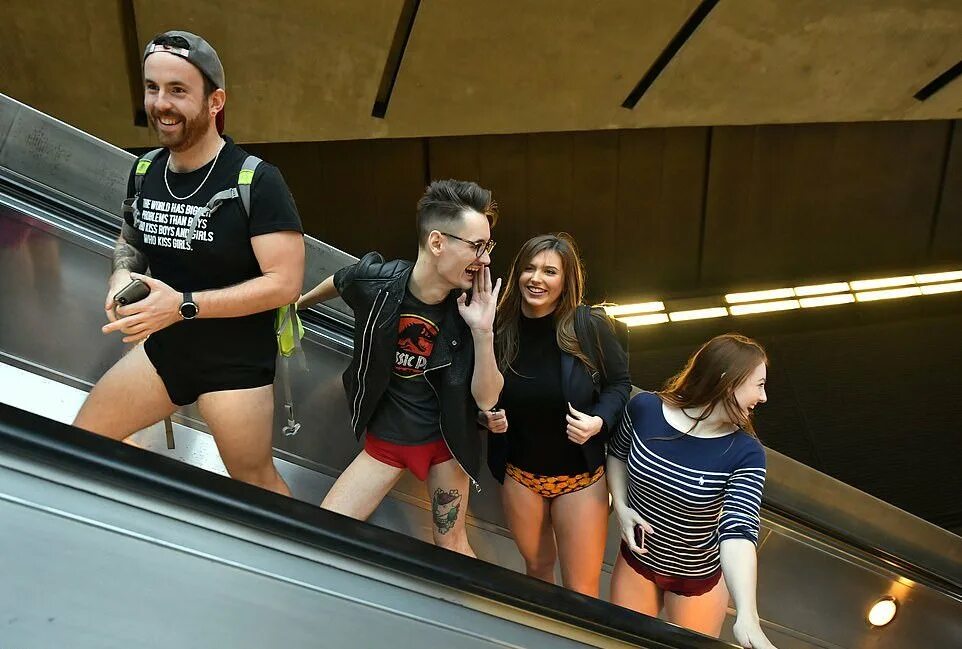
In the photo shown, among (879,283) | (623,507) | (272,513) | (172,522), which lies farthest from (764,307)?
(172,522)

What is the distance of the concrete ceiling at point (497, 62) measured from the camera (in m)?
5.02

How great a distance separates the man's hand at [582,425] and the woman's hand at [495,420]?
0.18 meters

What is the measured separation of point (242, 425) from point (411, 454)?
455 millimetres

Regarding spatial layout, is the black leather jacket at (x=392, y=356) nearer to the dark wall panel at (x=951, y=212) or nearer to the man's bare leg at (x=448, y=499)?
the man's bare leg at (x=448, y=499)

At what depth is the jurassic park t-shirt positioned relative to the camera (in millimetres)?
2193

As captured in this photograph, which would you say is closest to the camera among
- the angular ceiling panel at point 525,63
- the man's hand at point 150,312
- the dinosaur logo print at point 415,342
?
the man's hand at point 150,312

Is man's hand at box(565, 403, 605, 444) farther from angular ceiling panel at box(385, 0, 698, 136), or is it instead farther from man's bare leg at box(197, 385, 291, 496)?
angular ceiling panel at box(385, 0, 698, 136)

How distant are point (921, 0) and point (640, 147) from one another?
6.83ft

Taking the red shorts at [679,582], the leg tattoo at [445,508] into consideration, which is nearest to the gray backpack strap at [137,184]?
the leg tattoo at [445,508]

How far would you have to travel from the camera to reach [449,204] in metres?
2.10

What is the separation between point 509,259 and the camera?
6852mm

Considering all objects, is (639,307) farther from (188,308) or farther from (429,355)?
(188,308)

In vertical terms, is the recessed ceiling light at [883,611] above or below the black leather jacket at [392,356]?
above

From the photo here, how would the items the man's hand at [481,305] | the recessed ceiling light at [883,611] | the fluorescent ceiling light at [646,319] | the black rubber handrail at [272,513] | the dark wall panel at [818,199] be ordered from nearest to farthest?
the black rubber handrail at [272,513] → the man's hand at [481,305] → the recessed ceiling light at [883,611] → the dark wall panel at [818,199] → the fluorescent ceiling light at [646,319]
